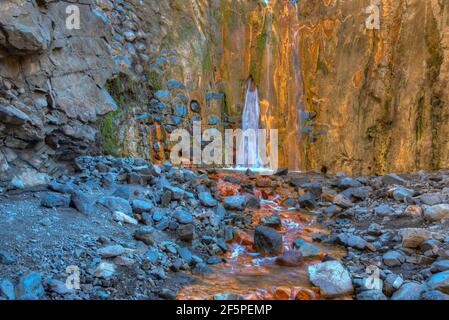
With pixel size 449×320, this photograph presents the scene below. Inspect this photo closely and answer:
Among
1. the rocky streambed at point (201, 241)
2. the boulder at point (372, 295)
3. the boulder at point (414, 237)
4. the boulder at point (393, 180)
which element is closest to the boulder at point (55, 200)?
the rocky streambed at point (201, 241)

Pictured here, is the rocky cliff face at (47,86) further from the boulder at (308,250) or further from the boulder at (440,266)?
the boulder at (440,266)

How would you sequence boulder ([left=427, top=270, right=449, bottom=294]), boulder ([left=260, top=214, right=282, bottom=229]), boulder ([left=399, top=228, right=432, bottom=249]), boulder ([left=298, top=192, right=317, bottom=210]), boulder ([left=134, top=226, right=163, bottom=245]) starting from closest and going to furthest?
boulder ([left=427, top=270, right=449, bottom=294]) → boulder ([left=134, top=226, right=163, bottom=245]) → boulder ([left=399, top=228, right=432, bottom=249]) → boulder ([left=260, top=214, right=282, bottom=229]) → boulder ([left=298, top=192, right=317, bottom=210])

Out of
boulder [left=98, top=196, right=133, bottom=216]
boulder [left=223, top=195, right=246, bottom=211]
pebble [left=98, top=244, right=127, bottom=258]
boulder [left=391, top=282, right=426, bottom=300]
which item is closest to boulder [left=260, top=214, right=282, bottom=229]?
boulder [left=223, top=195, right=246, bottom=211]

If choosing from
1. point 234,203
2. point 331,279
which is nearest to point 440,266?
point 331,279

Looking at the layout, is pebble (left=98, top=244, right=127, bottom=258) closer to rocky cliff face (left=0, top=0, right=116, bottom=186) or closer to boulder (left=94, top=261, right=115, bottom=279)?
boulder (left=94, top=261, right=115, bottom=279)

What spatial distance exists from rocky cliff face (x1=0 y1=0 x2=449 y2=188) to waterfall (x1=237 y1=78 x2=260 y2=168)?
12.6 inches

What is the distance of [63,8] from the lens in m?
5.98

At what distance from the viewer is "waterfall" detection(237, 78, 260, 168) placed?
12.0m

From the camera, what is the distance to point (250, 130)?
12250 mm

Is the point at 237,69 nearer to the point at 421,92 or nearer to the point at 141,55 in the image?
the point at 141,55

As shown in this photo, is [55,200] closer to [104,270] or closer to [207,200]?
[104,270]

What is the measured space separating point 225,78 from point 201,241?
25.4 ft

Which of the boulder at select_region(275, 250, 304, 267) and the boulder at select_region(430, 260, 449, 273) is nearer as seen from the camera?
the boulder at select_region(430, 260, 449, 273)
